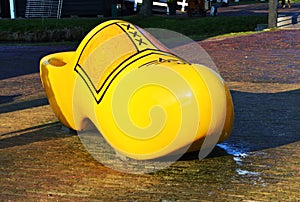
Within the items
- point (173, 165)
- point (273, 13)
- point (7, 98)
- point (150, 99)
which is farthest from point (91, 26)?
point (150, 99)

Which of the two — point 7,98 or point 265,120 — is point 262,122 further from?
point 7,98

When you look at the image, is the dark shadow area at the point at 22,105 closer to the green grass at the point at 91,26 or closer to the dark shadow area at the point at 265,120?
the dark shadow area at the point at 265,120

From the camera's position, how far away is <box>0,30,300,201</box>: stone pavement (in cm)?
412

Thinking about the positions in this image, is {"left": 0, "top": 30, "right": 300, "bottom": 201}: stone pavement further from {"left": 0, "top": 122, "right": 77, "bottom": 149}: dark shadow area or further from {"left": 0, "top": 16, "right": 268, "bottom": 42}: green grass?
{"left": 0, "top": 16, "right": 268, "bottom": 42}: green grass

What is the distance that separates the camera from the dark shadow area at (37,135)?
223 inches

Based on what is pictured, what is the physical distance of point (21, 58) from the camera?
574 inches

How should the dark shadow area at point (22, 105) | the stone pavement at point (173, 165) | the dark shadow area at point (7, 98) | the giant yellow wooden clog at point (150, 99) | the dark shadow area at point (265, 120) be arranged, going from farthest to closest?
the dark shadow area at point (7, 98) < the dark shadow area at point (22, 105) < the dark shadow area at point (265, 120) < the giant yellow wooden clog at point (150, 99) < the stone pavement at point (173, 165)

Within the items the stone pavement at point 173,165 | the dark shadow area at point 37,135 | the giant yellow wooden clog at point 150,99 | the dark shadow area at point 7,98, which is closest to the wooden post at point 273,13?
the stone pavement at point 173,165

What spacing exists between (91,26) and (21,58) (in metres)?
8.15

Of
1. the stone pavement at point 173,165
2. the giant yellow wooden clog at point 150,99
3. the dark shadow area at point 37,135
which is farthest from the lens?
the dark shadow area at point 37,135

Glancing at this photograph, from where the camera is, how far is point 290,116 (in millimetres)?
6570

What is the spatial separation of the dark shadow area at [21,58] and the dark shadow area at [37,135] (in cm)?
482

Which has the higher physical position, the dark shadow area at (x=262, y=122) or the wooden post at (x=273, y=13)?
the wooden post at (x=273, y=13)

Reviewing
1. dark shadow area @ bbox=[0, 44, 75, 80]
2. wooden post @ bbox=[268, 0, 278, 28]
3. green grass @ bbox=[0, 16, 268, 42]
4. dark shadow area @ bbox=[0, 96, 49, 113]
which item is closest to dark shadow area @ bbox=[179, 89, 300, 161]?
dark shadow area @ bbox=[0, 96, 49, 113]
